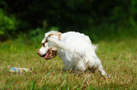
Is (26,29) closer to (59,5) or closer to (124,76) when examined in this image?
(59,5)

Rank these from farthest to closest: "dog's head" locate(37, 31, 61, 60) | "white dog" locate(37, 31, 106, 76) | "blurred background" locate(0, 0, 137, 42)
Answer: "blurred background" locate(0, 0, 137, 42) → "dog's head" locate(37, 31, 61, 60) → "white dog" locate(37, 31, 106, 76)

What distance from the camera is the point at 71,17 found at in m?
11.1

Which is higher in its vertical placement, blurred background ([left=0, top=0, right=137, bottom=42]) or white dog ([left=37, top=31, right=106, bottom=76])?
blurred background ([left=0, top=0, right=137, bottom=42])

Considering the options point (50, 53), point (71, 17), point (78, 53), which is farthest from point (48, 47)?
point (71, 17)

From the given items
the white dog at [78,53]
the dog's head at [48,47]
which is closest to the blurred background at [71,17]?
the dog's head at [48,47]

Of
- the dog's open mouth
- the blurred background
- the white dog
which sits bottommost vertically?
the white dog

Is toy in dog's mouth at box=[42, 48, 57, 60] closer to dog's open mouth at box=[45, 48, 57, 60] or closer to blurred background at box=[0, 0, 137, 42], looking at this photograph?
dog's open mouth at box=[45, 48, 57, 60]

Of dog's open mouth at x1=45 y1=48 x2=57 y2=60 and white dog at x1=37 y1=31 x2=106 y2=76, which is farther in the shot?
dog's open mouth at x1=45 y1=48 x2=57 y2=60

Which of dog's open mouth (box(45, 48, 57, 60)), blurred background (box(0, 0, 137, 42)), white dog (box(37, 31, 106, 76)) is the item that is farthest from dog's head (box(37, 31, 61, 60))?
blurred background (box(0, 0, 137, 42))

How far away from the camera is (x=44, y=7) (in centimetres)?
1055

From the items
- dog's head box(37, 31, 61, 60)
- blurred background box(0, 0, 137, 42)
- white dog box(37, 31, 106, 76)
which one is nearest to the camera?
white dog box(37, 31, 106, 76)

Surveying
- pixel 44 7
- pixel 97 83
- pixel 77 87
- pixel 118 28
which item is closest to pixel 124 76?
pixel 97 83

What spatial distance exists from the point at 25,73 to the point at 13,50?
349 centimetres

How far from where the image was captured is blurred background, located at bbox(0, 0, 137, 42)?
32.3 ft
